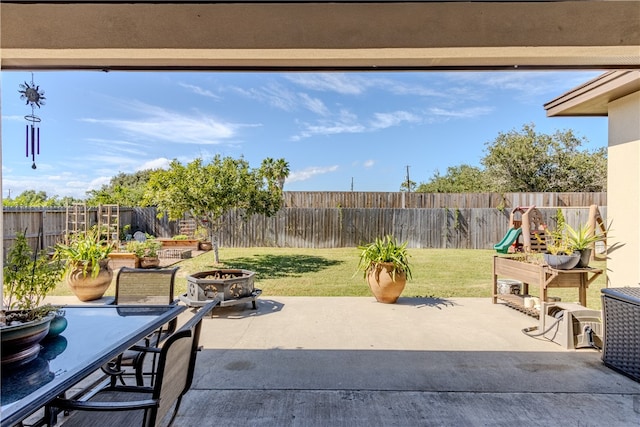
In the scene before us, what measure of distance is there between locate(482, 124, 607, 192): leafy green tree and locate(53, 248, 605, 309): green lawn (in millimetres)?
10242

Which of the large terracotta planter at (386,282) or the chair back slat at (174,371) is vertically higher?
the chair back slat at (174,371)

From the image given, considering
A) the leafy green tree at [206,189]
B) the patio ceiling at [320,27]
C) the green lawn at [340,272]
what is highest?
the patio ceiling at [320,27]

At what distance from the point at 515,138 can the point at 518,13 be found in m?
20.8

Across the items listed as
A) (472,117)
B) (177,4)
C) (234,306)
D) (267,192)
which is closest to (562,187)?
(472,117)

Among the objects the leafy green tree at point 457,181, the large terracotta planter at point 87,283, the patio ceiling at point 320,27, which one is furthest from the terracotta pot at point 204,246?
the leafy green tree at point 457,181

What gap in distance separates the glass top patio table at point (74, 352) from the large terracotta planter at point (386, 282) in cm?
326

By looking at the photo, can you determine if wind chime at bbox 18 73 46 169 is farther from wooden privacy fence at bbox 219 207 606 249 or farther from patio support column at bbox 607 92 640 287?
wooden privacy fence at bbox 219 207 606 249

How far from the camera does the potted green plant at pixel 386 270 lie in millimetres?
5109

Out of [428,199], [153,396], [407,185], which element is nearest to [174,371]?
[153,396]

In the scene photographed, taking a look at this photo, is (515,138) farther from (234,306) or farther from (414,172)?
(234,306)

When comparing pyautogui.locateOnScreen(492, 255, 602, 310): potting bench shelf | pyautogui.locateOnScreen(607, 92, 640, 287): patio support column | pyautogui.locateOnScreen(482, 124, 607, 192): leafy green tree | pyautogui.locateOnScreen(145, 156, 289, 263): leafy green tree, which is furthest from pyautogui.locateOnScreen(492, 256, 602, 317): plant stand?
pyautogui.locateOnScreen(482, 124, 607, 192): leafy green tree

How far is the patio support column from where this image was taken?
12.0ft

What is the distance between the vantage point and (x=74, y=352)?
1.63 metres

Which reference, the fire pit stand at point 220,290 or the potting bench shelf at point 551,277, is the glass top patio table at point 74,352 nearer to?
the fire pit stand at point 220,290
